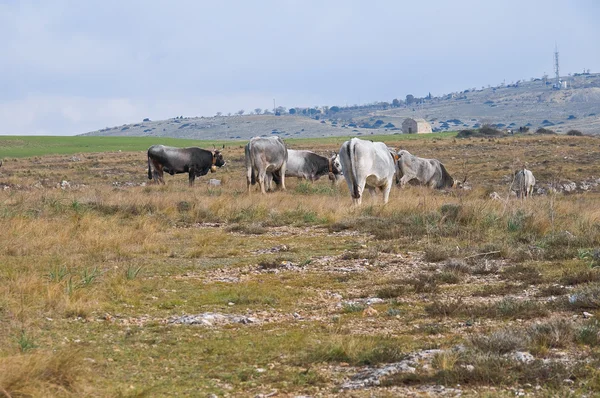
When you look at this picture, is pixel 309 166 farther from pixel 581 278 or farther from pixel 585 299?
pixel 585 299

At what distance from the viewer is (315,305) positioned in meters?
8.25

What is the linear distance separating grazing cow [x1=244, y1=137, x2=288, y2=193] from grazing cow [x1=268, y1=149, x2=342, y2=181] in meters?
2.30

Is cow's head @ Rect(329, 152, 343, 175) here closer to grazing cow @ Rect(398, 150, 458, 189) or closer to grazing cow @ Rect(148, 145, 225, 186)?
grazing cow @ Rect(398, 150, 458, 189)

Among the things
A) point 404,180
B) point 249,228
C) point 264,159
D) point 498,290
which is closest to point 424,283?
point 498,290

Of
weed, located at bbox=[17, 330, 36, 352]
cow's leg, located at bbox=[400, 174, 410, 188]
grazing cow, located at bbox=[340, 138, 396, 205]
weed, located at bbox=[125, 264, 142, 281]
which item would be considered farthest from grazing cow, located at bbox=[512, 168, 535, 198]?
weed, located at bbox=[17, 330, 36, 352]

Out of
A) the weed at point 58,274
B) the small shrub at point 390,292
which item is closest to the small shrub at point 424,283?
the small shrub at point 390,292

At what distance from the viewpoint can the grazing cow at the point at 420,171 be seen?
24922mm

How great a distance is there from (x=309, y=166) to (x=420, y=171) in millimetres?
4825

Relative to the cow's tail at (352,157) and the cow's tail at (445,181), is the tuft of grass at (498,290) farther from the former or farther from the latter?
the cow's tail at (445,181)

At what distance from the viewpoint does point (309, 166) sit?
1111 inches

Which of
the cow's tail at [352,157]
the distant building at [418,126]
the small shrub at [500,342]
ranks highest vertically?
the cow's tail at [352,157]

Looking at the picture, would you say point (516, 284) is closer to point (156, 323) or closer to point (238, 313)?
point (238, 313)

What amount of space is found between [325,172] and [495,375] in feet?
77.8

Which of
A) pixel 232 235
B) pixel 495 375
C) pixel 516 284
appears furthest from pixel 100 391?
pixel 232 235
